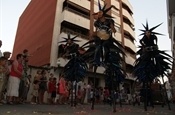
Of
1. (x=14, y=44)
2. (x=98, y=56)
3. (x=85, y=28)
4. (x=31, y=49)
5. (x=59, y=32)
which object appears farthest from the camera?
(x=14, y=44)

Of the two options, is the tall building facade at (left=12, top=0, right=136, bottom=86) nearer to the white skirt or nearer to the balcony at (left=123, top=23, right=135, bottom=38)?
the balcony at (left=123, top=23, right=135, bottom=38)

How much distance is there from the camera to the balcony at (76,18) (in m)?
27.1

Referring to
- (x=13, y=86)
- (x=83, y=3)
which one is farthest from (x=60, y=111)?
(x=83, y=3)

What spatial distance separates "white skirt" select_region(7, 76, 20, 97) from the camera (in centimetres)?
929

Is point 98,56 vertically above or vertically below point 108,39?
below

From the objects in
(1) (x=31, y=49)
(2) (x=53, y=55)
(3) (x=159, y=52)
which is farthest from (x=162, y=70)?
(1) (x=31, y=49)

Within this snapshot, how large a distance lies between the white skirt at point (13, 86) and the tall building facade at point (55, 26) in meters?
14.6

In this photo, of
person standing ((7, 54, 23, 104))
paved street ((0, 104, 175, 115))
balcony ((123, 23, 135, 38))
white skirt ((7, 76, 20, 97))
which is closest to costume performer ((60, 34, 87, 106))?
person standing ((7, 54, 23, 104))

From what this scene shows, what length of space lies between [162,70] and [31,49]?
25078mm

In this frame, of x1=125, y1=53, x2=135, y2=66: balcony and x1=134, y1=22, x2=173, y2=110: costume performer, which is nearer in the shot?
x1=134, y1=22, x2=173, y2=110: costume performer

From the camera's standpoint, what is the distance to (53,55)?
25.1 m

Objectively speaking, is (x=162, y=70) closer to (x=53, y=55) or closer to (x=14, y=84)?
(x=14, y=84)

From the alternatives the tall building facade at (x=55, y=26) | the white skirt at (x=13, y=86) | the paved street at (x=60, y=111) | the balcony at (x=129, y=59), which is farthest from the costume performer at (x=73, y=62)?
the balcony at (x=129, y=59)

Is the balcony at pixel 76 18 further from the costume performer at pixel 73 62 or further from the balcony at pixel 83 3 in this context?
the costume performer at pixel 73 62
